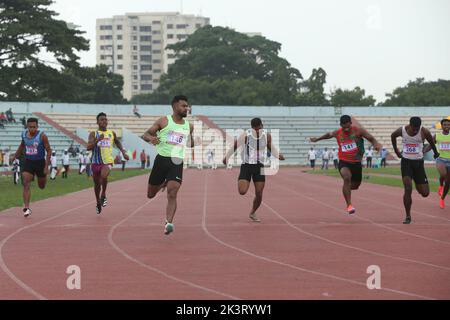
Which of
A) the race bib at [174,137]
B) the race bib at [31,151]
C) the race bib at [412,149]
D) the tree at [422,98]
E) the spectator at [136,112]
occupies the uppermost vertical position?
the tree at [422,98]

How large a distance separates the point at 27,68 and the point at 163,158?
3829 cm

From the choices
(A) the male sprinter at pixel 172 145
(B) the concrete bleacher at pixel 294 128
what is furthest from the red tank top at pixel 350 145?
(B) the concrete bleacher at pixel 294 128

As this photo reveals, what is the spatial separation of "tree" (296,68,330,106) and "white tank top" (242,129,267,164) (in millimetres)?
89341

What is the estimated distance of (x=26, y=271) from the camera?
28.6 feet

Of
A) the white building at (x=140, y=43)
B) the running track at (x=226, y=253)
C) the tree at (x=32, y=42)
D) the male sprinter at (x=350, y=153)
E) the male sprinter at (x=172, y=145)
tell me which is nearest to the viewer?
the running track at (x=226, y=253)

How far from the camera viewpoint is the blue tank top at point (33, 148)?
616 inches

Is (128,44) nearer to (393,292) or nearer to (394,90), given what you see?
(394,90)

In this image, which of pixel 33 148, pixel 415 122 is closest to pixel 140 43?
pixel 33 148

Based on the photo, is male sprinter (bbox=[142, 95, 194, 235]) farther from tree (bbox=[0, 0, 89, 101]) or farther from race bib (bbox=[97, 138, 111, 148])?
tree (bbox=[0, 0, 89, 101])

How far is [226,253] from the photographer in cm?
1025

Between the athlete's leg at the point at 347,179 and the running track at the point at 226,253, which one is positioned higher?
the athlete's leg at the point at 347,179

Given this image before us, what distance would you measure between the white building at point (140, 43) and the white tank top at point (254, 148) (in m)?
A: 177

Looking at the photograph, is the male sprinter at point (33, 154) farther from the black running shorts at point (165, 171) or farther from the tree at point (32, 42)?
the tree at point (32, 42)

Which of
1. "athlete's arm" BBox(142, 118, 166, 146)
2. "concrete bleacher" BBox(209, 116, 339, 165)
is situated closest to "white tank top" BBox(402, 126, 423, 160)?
"athlete's arm" BBox(142, 118, 166, 146)
